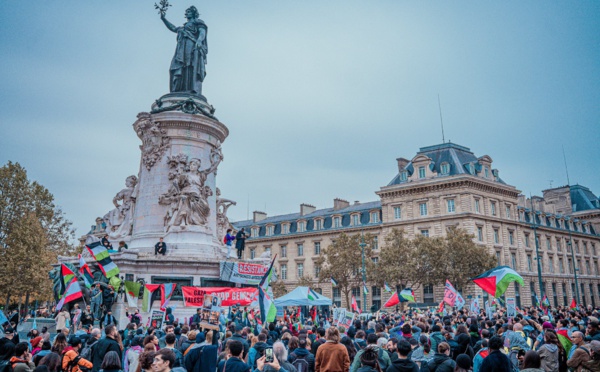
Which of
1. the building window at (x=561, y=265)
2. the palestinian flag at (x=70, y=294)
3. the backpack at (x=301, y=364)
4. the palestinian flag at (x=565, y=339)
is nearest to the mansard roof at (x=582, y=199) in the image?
the building window at (x=561, y=265)

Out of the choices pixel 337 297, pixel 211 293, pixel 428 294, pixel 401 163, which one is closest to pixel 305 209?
pixel 337 297

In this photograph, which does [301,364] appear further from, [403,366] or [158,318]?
[158,318]

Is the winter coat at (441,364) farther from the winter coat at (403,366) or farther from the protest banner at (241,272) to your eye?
the protest banner at (241,272)

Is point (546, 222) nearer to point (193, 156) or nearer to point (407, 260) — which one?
point (407, 260)

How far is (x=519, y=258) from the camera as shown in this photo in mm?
61656

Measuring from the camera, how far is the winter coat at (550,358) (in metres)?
8.66

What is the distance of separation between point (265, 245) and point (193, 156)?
166 ft

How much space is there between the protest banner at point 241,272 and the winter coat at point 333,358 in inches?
598

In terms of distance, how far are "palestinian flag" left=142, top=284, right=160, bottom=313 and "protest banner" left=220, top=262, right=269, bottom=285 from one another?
4.57m

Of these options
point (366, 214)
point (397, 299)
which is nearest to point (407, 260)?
point (366, 214)

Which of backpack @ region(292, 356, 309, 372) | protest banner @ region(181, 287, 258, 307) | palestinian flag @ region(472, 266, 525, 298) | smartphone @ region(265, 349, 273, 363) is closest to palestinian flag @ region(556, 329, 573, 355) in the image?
backpack @ region(292, 356, 309, 372)

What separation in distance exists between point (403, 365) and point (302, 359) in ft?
6.90

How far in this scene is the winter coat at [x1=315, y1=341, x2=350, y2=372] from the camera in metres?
7.41

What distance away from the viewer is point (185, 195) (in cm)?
2320
